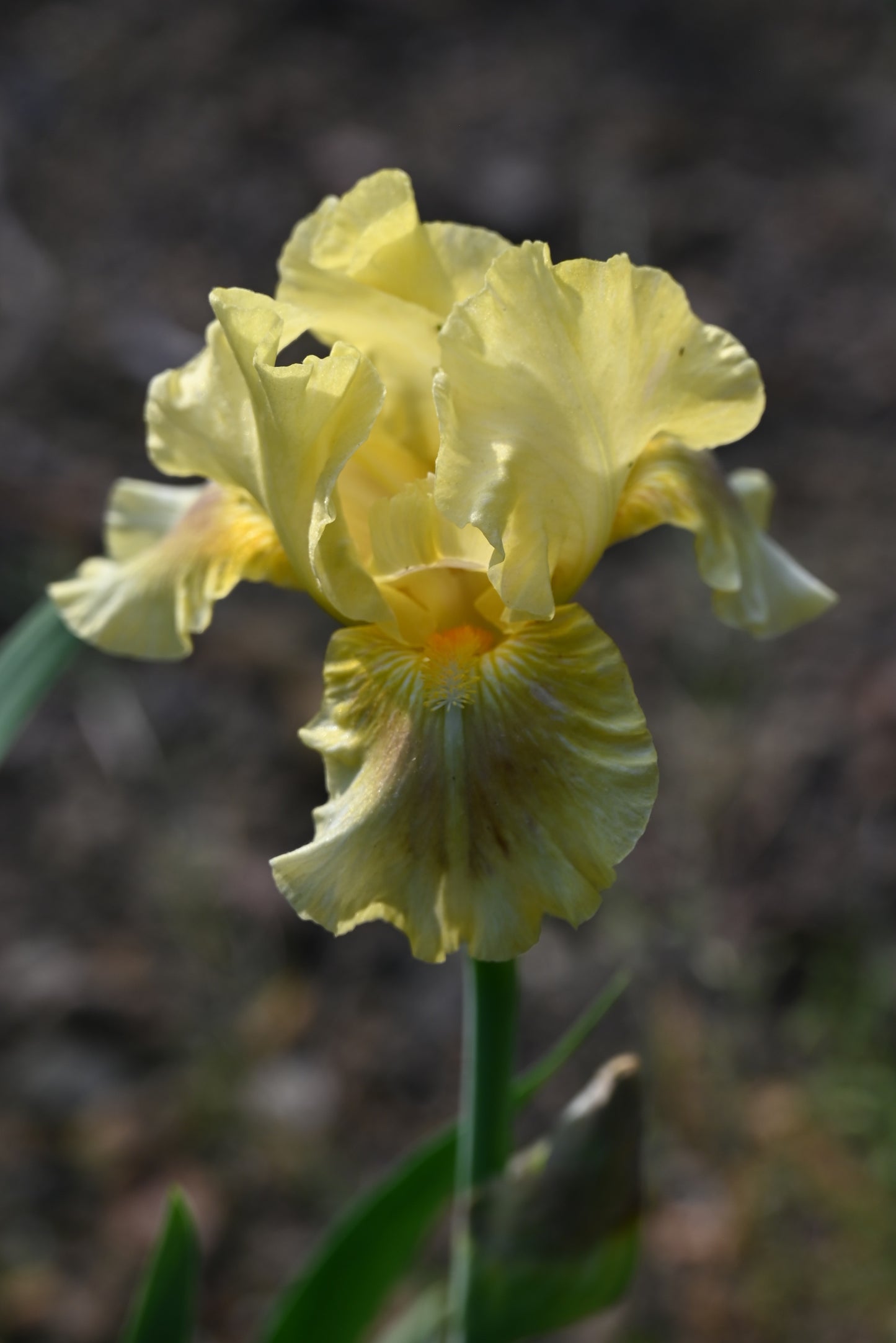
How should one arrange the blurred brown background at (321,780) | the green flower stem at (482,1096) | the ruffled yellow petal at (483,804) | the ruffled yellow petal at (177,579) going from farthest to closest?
the blurred brown background at (321,780) → the ruffled yellow petal at (177,579) → the green flower stem at (482,1096) → the ruffled yellow petal at (483,804)

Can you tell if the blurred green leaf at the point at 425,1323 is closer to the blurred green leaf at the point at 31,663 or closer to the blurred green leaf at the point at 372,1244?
the blurred green leaf at the point at 372,1244

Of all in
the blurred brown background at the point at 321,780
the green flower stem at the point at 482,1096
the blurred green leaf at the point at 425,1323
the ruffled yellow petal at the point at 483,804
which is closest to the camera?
the ruffled yellow petal at the point at 483,804

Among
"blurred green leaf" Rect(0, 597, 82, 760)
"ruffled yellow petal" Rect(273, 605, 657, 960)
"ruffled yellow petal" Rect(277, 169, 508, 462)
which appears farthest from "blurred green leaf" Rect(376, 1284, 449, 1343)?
"ruffled yellow petal" Rect(277, 169, 508, 462)

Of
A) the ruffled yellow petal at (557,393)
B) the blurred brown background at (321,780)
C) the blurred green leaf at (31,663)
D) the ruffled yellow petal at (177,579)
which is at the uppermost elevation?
the ruffled yellow petal at (557,393)

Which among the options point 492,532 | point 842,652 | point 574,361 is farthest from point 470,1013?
point 842,652

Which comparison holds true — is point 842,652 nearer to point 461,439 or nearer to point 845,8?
point 461,439

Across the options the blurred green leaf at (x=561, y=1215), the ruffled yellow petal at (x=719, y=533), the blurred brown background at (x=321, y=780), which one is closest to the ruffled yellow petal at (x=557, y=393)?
the ruffled yellow petal at (x=719, y=533)

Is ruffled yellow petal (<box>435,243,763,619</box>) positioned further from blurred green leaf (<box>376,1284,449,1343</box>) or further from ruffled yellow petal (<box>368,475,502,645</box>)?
blurred green leaf (<box>376,1284,449,1343</box>)

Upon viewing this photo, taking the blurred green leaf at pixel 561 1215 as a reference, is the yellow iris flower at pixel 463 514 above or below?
above
